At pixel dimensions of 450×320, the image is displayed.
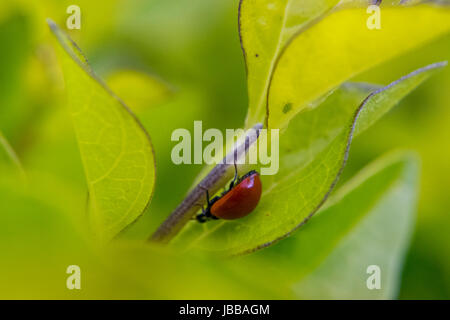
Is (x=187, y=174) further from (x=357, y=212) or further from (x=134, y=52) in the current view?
(x=134, y=52)

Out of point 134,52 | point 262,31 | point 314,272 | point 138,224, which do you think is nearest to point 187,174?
point 138,224

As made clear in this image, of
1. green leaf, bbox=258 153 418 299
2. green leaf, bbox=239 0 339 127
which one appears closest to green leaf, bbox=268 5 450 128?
green leaf, bbox=239 0 339 127

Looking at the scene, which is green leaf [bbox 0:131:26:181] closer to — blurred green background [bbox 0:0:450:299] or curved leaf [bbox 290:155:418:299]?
blurred green background [bbox 0:0:450:299]

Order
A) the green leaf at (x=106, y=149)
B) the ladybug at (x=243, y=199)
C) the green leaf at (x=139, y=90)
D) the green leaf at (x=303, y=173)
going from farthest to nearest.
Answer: the green leaf at (x=139, y=90) < the ladybug at (x=243, y=199) < the green leaf at (x=303, y=173) < the green leaf at (x=106, y=149)

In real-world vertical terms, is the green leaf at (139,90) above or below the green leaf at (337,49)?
above

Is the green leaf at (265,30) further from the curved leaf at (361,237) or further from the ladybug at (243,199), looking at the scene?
the curved leaf at (361,237)

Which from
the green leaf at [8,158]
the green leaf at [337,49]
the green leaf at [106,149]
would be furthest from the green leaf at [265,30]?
the green leaf at [8,158]

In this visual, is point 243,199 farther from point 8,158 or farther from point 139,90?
point 139,90
